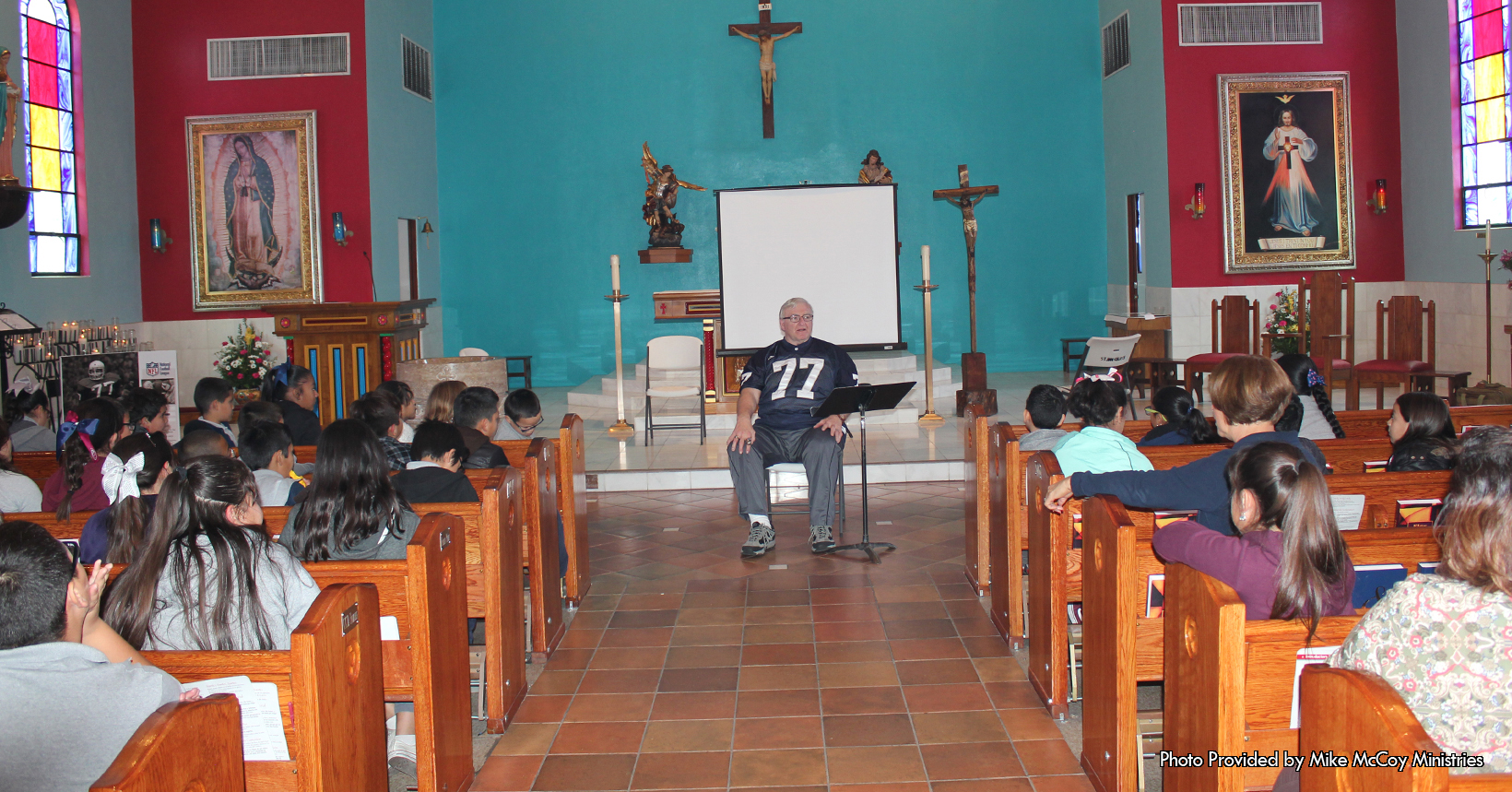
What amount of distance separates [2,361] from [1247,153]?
32.7 ft

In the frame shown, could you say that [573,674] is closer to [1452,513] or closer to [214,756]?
[214,756]

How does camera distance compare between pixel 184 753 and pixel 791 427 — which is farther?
pixel 791 427

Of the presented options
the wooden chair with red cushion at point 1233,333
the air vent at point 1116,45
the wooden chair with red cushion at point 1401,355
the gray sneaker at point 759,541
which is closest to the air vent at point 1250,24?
the air vent at point 1116,45

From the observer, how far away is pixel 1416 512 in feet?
10.1

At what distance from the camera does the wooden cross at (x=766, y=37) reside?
11.4 m

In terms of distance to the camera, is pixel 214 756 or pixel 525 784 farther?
pixel 525 784

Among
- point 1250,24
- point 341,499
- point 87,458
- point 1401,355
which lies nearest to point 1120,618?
point 341,499

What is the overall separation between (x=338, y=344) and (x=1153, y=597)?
22.3 ft

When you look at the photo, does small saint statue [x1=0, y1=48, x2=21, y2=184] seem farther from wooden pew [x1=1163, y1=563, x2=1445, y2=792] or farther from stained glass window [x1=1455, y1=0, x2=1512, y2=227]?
stained glass window [x1=1455, y1=0, x2=1512, y2=227]

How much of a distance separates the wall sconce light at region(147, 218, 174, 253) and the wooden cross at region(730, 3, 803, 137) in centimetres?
581

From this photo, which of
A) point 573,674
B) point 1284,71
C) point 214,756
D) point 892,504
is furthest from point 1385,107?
point 214,756

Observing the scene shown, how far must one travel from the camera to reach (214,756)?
1548 mm

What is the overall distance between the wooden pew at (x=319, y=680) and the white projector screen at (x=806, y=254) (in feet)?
21.4

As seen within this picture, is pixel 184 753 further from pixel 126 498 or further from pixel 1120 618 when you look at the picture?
pixel 1120 618
